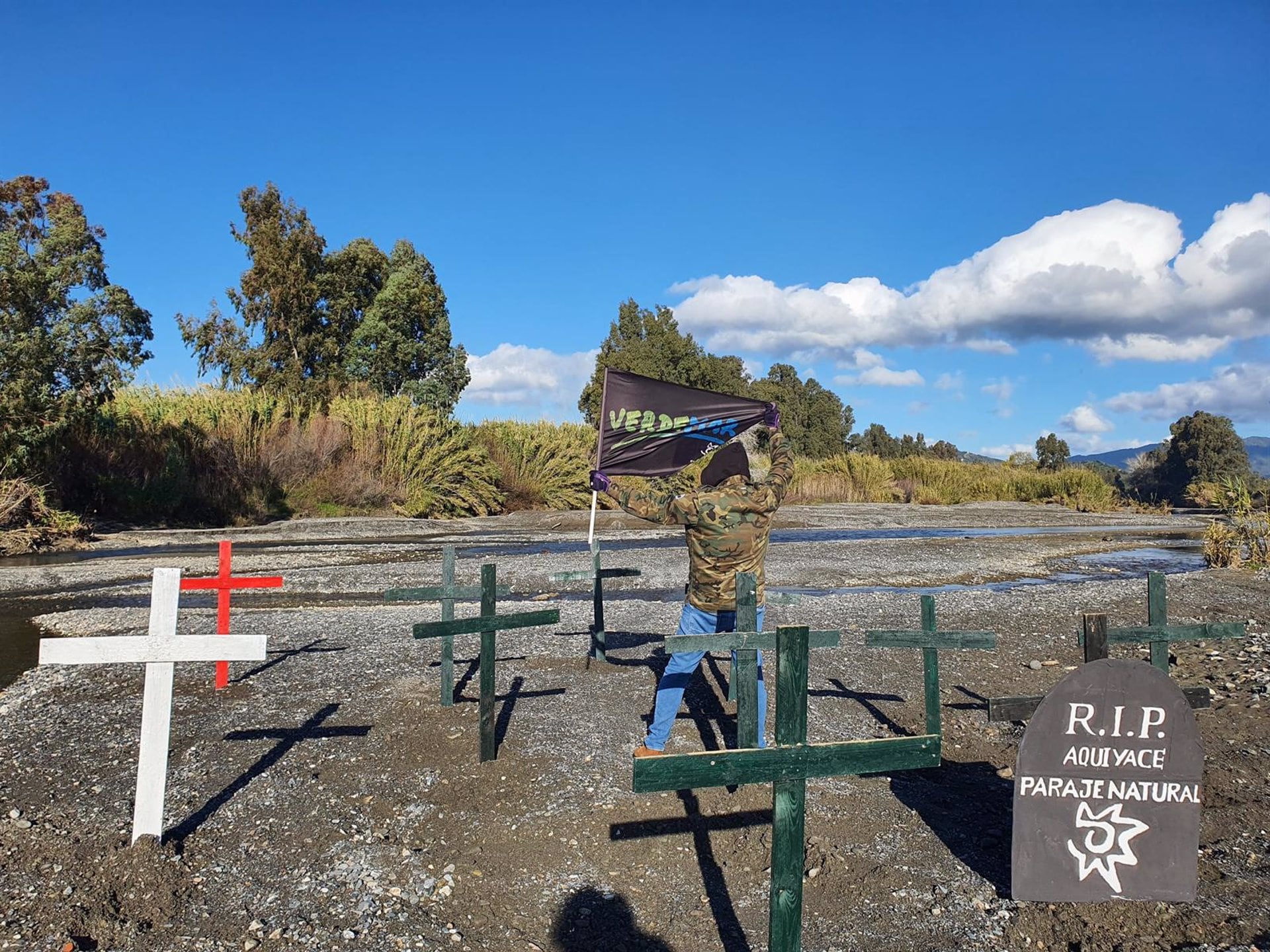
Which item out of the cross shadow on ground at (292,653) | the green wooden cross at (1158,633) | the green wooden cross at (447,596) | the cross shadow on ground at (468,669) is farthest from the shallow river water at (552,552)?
the cross shadow on ground at (468,669)

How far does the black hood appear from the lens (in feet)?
19.2

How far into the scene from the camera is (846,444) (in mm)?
53625

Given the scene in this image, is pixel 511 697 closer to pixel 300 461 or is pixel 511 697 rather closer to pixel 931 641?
pixel 931 641

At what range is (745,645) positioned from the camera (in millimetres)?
5055

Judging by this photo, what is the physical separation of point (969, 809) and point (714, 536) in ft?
7.62

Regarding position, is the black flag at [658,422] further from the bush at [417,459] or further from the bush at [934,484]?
the bush at [934,484]

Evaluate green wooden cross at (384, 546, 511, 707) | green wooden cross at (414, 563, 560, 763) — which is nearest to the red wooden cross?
green wooden cross at (384, 546, 511, 707)

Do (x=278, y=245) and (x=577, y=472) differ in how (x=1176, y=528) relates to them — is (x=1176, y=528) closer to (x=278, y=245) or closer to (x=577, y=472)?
(x=577, y=472)

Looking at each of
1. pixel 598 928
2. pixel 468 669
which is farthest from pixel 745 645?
pixel 468 669

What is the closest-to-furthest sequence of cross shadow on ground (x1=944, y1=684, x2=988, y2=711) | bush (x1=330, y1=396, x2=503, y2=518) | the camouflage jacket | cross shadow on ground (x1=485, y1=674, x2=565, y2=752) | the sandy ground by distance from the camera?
the sandy ground < the camouflage jacket < cross shadow on ground (x1=485, y1=674, x2=565, y2=752) < cross shadow on ground (x1=944, y1=684, x2=988, y2=711) < bush (x1=330, y1=396, x2=503, y2=518)

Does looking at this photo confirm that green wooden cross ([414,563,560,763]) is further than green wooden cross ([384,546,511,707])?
No

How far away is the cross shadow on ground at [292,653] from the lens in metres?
8.91

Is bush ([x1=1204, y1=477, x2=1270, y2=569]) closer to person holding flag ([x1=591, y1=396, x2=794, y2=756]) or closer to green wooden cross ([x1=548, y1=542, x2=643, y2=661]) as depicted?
green wooden cross ([x1=548, y1=542, x2=643, y2=661])

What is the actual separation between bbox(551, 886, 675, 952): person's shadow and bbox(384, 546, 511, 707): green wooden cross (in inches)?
109
